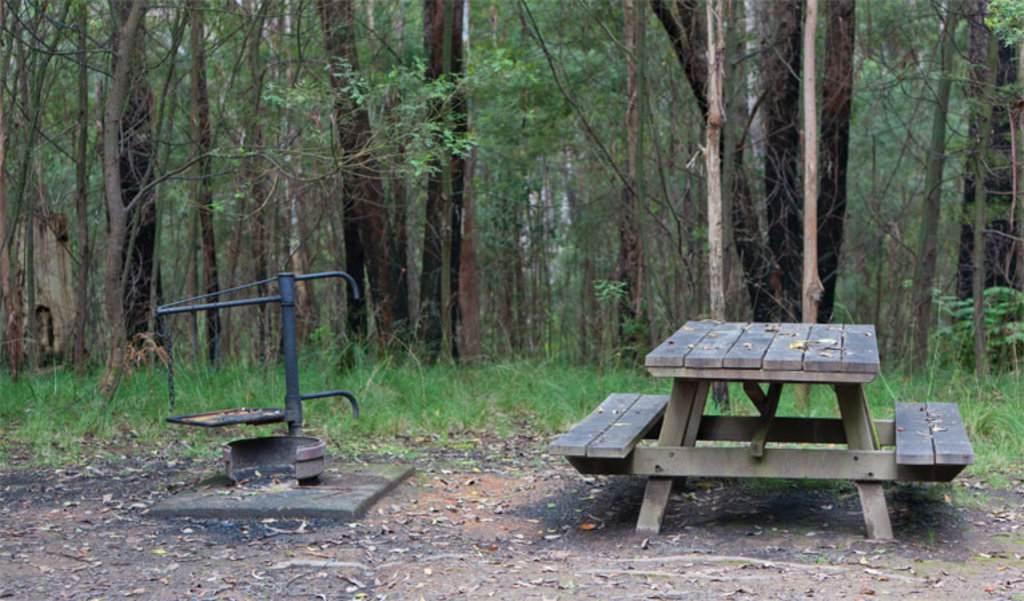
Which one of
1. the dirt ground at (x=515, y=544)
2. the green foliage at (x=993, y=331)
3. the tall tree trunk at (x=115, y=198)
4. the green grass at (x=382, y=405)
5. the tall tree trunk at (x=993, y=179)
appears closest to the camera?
the dirt ground at (x=515, y=544)

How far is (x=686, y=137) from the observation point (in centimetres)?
1372

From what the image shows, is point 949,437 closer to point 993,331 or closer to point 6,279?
point 993,331

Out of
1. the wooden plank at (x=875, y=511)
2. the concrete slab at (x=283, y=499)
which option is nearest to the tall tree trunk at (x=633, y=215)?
the concrete slab at (x=283, y=499)

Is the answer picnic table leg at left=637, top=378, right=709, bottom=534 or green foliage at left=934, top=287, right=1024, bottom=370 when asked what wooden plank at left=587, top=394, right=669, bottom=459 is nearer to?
picnic table leg at left=637, top=378, right=709, bottom=534

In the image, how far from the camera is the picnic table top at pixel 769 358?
4.09 meters

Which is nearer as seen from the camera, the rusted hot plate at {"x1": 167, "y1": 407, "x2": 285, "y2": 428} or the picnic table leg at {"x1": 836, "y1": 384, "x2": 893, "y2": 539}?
the picnic table leg at {"x1": 836, "y1": 384, "x2": 893, "y2": 539}

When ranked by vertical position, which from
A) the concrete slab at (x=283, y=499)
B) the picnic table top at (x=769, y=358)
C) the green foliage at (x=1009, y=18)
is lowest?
the concrete slab at (x=283, y=499)

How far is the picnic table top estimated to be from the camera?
161 inches

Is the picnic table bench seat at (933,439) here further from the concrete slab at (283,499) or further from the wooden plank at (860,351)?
the concrete slab at (283,499)

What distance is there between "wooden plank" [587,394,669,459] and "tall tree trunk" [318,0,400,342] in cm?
494

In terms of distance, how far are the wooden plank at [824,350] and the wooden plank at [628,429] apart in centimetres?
82

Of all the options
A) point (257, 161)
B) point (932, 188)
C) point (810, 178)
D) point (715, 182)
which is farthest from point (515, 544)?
point (932, 188)

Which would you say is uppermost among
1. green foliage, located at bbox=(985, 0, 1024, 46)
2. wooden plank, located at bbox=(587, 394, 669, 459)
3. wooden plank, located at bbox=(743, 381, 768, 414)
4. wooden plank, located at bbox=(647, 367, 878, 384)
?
green foliage, located at bbox=(985, 0, 1024, 46)

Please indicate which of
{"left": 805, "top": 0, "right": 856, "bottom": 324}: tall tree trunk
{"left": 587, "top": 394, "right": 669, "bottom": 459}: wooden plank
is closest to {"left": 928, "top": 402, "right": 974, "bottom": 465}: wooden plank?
{"left": 587, "top": 394, "right": 669, "bottom": 459}: wooden plank
